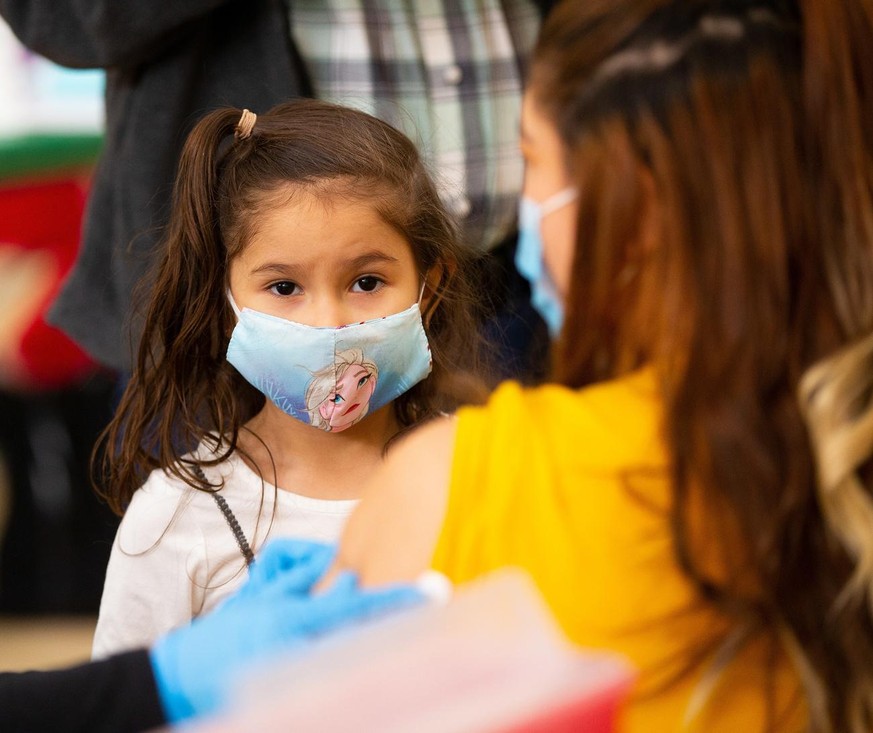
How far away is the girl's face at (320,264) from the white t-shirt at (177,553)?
0.93 ft

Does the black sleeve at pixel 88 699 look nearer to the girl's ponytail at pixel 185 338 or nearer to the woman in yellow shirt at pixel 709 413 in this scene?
the woman in yellow shirt at pixel 709 413

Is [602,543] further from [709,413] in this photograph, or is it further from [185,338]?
[185,338]

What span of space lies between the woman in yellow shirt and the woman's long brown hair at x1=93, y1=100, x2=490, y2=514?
716 mm

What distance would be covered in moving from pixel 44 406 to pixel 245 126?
6.24 ft

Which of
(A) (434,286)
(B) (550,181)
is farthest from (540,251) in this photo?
(A) (434,286)

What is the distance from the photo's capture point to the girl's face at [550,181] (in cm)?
108

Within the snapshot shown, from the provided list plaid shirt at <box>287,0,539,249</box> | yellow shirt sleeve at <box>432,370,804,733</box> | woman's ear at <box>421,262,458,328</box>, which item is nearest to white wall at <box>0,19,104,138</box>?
plaid shirt at <box>287,0,539,249</box>

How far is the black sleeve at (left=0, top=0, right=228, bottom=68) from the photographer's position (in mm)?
1833

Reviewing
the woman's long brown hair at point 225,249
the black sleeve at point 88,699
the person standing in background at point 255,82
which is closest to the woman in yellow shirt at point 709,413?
the black sleeve at point 88,699

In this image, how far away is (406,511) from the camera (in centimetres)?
103

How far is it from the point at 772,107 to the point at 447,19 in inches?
47.3

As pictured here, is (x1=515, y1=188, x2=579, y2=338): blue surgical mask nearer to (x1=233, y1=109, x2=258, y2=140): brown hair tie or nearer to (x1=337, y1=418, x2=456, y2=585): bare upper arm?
(x1=337, y1=418, x2=456, y2=585): bare upper arm

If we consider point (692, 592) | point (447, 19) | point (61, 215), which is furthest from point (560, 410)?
point (61, 215)

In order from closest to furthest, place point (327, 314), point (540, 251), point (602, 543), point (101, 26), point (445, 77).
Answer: point (602, 543)
point (540, 251)
point (327, 314)
point (101, 26)
point (445, 77)
